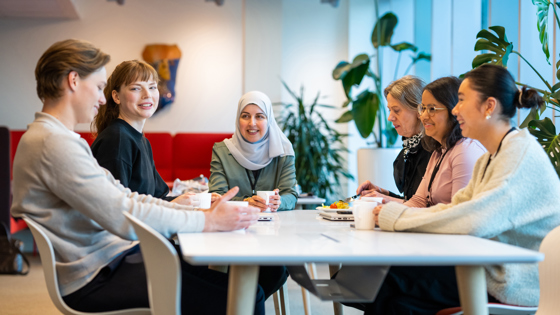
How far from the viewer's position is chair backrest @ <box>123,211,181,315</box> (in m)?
1.39

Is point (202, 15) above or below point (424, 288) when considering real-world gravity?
above

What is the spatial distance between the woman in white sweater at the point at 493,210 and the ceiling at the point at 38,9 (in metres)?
4.98

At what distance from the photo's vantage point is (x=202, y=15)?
6402 mm

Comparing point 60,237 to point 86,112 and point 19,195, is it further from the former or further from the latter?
point 86,112

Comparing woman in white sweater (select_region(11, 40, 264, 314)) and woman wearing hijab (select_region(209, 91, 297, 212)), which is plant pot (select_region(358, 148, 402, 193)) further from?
woman in white sweater (select_region(11, 40, 264, 314))

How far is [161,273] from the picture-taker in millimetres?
1423

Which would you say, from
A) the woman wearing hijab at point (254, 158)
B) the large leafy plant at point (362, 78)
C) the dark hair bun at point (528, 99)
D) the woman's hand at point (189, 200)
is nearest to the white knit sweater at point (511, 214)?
the dark hair bun at point (528, 99)

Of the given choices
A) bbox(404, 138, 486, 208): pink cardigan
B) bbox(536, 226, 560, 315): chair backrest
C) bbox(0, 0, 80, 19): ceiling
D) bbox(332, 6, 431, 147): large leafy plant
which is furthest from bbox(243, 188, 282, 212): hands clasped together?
bbox(0, 0, 80, 19): ceiling

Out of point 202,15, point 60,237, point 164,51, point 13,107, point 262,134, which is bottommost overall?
point 60,237

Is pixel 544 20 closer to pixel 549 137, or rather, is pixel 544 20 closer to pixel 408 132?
pixel 549 137

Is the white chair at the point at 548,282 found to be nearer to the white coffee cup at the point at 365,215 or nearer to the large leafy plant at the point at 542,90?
the white coffee cup at the point at 365,215

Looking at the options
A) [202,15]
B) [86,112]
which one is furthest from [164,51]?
[86,112]

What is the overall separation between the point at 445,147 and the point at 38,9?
5.14 meters

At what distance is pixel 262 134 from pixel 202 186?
46.5 inches
